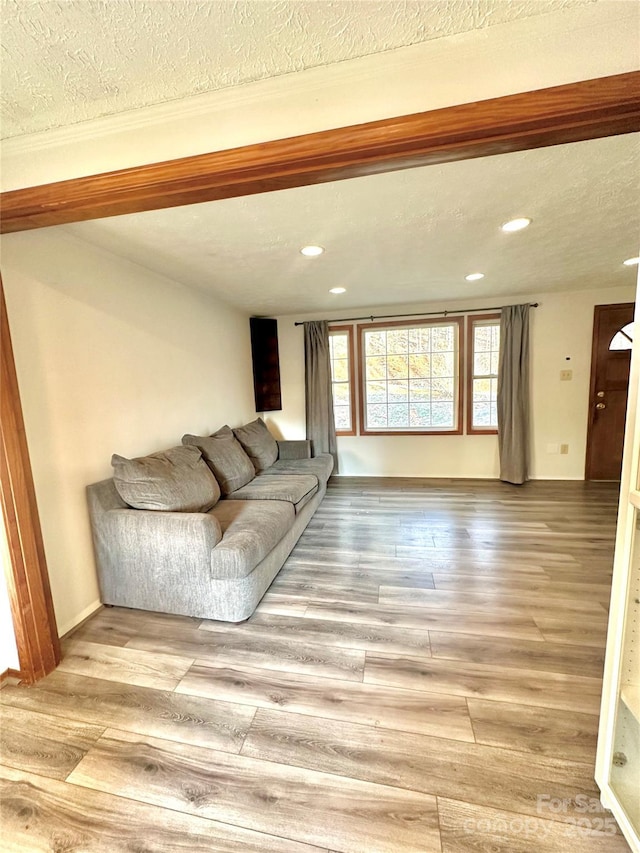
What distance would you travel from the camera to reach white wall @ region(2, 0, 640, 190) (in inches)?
35.2

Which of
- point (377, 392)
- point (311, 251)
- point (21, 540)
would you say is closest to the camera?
point (21, 540)

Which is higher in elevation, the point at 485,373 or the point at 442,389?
the point at 485,373

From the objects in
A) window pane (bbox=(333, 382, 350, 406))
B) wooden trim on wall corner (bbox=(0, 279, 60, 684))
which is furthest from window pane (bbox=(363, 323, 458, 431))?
wooden trim on wall corner (bbox=(0, 279, 60, 684))

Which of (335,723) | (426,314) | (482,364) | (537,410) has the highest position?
(426,314)

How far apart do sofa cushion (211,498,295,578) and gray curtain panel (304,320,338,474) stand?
1973mm

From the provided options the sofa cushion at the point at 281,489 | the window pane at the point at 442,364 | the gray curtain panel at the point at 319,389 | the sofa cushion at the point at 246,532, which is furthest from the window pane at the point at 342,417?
the sofa cushion at the point at 246,532

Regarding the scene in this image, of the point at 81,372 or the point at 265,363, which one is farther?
the point at 265,363

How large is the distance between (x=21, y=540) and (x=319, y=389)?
11.3 feet

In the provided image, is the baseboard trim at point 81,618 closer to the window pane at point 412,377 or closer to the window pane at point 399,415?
the window pane at point 412,377

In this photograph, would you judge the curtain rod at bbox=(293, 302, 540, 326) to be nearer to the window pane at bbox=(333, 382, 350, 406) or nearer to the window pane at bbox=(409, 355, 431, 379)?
the window pane at bbox=(409, 355, 431, 379)

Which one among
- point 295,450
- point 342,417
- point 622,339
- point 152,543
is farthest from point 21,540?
point 622,339

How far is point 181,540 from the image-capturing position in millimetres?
1896

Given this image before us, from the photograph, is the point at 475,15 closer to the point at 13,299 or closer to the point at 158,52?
the point at 158,52

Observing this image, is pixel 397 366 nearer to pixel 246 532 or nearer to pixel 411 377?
pixel 411 377
